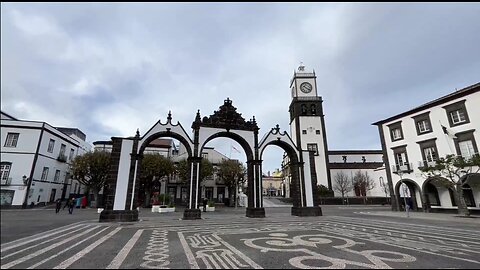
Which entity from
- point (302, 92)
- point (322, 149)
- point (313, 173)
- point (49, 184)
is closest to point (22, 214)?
point (49, 184)

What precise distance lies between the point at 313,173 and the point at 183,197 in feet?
87.9

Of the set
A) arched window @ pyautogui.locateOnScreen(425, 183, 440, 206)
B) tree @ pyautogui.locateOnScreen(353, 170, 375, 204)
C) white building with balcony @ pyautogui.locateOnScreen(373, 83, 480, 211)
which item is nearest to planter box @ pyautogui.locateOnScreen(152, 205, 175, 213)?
white building with balcony @ pyautogui.locateOnScreen(373, 83, 480, 211)

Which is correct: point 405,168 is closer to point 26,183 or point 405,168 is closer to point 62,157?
point 62,157

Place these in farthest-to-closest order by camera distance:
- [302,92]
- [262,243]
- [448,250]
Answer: [302,92], [262,243], [448,250]

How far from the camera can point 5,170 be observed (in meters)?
2.32

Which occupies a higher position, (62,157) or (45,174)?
(62,157)

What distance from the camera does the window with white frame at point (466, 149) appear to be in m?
20.5

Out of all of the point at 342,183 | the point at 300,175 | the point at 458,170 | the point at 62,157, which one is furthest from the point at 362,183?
the point at 62,157

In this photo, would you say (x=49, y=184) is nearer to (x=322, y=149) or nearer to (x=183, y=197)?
(x=183, y=197)

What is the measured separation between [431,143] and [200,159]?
23205mm

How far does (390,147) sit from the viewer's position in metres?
27.4

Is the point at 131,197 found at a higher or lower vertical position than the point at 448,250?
higher

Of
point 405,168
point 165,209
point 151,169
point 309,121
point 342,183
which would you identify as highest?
point 309,121

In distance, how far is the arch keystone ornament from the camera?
593 inches
